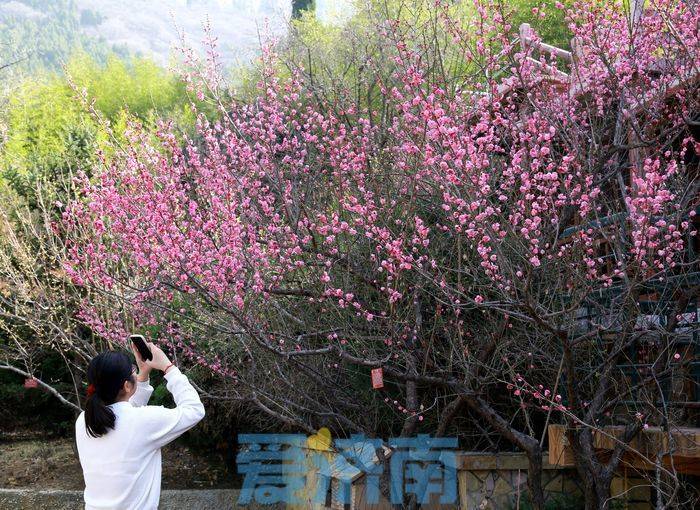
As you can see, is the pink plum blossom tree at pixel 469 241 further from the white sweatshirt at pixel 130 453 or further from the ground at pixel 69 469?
the ground at pixel 69 469

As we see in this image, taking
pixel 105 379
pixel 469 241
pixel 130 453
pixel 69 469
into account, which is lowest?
pixel 69 469

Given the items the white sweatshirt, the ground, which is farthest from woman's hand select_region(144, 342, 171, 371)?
the ground

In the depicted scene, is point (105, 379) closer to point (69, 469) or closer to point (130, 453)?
point (130, 453)

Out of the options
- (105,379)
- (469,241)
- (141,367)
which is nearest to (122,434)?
(105,379)

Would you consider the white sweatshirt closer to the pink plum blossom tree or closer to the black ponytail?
the black ponytail

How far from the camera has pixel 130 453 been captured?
2807 mm

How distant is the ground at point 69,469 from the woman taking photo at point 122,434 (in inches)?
318

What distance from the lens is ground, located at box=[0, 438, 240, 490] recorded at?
35.3 ft

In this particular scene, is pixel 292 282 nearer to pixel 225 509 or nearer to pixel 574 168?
pixel 574 168

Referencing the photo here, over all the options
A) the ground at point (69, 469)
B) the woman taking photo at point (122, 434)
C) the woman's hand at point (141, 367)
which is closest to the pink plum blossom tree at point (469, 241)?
the woman's hand at point (141, 367)

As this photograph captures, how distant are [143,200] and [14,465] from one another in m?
6.32

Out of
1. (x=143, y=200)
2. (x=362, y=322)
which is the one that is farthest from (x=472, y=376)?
(x=143, y=200)

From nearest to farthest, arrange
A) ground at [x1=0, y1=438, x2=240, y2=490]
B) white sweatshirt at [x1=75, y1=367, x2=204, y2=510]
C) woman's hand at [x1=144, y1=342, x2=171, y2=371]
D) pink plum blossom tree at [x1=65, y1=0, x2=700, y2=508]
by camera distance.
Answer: white sweatshirt at [x1=75, y1=367, x2=204, y2=510] < woman's hand at [x1=144, y1=342, x2=171, y2=371] < pink plum blossom tree at [x1=65, y1=0, x2=700, y2=508] < ground at [x1=0, y1=438, x2=240, y2=490]

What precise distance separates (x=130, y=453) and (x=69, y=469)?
30.0 feet
